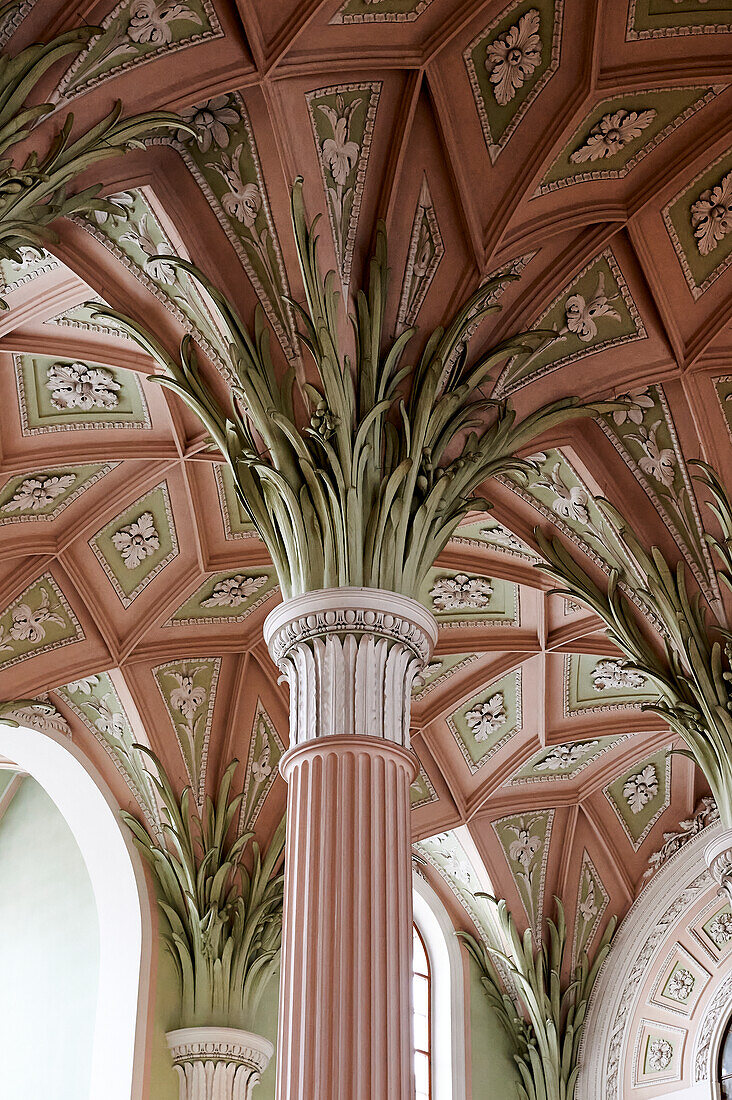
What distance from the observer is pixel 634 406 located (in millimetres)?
10617

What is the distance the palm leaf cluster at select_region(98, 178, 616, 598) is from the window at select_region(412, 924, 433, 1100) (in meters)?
7.62

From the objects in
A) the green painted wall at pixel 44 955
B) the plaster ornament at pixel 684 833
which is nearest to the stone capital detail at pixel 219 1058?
the green painted wall at pixel 44 955

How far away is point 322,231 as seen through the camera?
852 centimetres

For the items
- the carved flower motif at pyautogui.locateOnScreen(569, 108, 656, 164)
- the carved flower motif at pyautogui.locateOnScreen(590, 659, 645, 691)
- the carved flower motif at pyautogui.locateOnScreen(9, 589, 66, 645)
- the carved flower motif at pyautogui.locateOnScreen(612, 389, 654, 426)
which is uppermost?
the carved flower motif at pyautogui.locateOnScreen(569, 108, 656, 164)

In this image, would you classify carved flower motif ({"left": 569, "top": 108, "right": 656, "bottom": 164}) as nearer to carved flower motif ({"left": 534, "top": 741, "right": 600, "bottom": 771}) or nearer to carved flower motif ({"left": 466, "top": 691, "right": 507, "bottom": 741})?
carved flower motif ({"left": 466, "top": 691, "right": 507, "bottom": 741})

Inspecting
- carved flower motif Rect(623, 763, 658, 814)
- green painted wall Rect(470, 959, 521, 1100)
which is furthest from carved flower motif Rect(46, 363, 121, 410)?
green painted wall Rect(470, 959, 521, 1100)

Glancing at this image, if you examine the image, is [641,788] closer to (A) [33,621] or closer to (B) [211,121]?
(A) [33,621]

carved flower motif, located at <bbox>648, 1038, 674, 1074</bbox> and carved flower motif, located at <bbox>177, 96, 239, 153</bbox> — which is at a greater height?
carved flower motif, located at <bbox>177, 96, 239, 153</bbox>

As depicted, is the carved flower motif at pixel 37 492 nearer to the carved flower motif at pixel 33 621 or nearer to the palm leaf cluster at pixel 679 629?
the carved flower motif at pixel 33 621

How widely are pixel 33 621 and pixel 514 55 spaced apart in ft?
21.1

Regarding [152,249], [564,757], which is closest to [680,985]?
[564,757]

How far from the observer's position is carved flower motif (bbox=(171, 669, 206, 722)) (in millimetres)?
13305

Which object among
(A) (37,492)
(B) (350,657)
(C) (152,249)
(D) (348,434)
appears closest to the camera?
(B) (350,657)

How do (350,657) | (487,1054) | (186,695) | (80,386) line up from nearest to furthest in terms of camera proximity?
(350,657), (80,386), (186,695), (487,1054)
